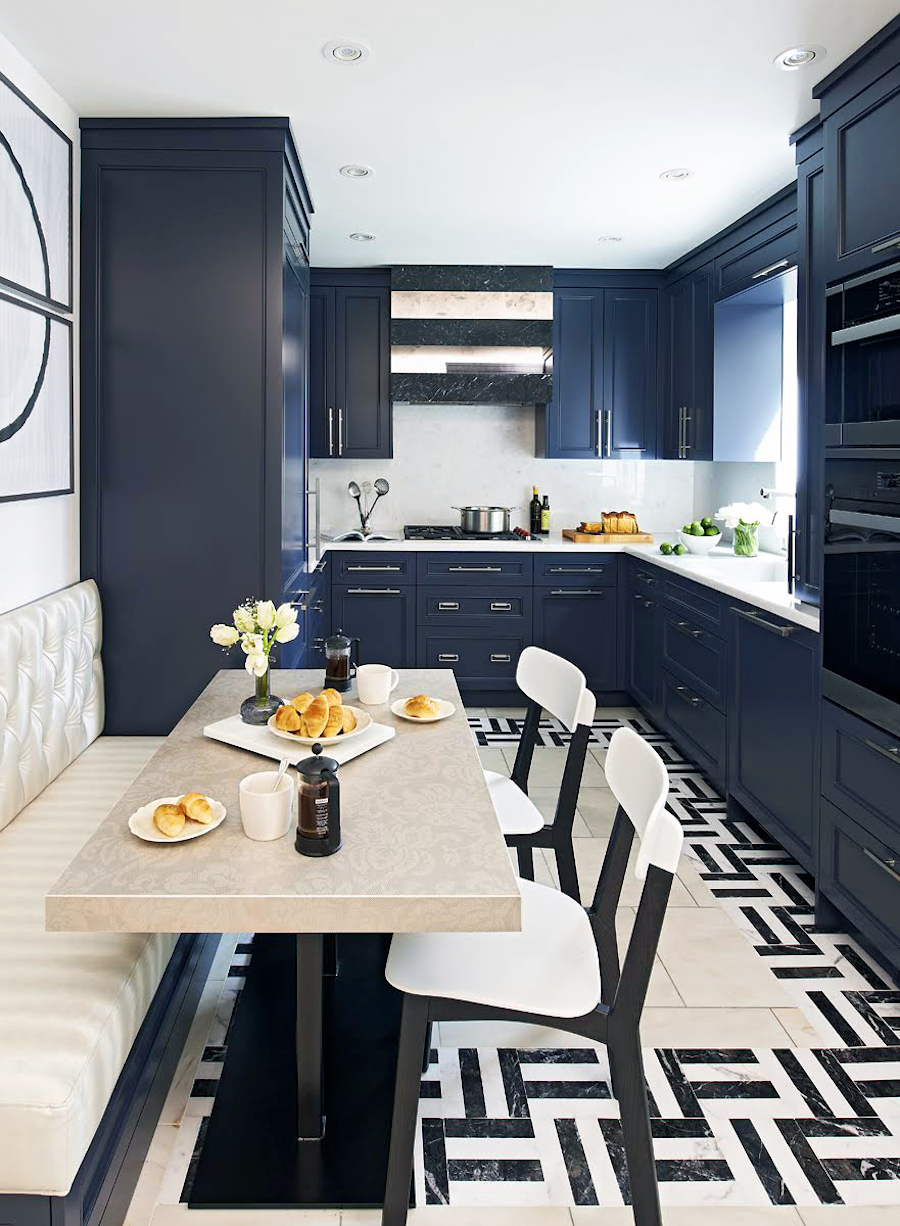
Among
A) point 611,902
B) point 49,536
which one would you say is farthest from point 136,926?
point 49,536

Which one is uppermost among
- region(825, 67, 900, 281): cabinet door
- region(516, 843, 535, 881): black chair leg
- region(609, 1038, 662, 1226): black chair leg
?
region(825, 67, 900, 281): cabinet door

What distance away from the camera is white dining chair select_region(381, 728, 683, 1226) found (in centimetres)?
165

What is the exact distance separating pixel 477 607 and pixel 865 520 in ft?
10.5

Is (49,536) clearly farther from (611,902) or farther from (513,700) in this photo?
(513,700)

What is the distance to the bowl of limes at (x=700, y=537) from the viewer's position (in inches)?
203

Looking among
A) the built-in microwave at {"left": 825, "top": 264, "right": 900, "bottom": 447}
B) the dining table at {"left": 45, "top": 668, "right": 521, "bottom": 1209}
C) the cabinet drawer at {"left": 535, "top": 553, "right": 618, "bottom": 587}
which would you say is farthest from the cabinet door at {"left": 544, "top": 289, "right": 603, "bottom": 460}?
the dining table at {"left": 45, "top": 668, "right": 521, "bottom": 1209}

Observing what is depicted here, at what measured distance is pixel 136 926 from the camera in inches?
60.2

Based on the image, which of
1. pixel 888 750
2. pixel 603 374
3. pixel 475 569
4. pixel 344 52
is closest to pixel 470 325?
pixel 603 374

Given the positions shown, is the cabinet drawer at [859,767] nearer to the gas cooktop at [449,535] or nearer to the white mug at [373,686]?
the white mug at [373,686]

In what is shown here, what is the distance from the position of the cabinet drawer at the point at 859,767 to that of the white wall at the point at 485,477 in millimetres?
3540

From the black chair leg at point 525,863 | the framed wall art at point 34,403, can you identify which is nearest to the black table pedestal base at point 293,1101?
the black chair leg at point 525,863

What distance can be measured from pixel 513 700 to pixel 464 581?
76cm

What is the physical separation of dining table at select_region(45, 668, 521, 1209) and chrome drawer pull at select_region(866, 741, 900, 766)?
1.08 meters

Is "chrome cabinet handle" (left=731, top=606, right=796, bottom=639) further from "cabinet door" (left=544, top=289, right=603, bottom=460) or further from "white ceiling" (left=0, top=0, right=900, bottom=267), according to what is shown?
"cabinet door" (left=544, top=289, right=603, bottom=460)
